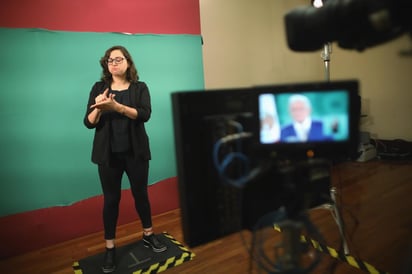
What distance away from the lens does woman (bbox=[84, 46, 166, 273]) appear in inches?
71.8

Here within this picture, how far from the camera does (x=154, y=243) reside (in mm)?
2145

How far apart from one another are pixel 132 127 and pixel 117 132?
0.09 m

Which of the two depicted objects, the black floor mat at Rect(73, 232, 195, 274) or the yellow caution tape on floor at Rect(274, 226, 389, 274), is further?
the black floor mat at Rect(73, 232, 195, 274)

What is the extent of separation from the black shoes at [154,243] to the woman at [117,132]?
27 cm

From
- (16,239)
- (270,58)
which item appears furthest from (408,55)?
(270,58)

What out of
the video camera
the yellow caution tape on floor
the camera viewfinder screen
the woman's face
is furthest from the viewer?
the woman's face

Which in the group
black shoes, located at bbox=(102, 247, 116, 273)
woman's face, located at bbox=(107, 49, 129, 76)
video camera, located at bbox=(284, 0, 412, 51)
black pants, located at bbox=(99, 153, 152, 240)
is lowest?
black shoes, located at bbox=(102, 247, 116, 273)

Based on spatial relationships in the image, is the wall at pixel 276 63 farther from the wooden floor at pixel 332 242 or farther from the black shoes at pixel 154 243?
the black shoes at pixel 154 243

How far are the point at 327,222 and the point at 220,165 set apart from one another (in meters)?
1.86

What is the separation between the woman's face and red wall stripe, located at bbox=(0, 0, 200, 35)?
600 mm

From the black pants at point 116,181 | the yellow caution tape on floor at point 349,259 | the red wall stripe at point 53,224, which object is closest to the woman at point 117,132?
the black pants at point 116,181

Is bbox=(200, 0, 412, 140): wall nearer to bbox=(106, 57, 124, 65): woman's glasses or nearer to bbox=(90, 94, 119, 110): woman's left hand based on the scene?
bbox=(106, 57, 124, 65): woman's glasses

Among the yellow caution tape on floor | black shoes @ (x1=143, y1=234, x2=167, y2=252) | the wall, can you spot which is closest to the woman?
black shoes @ (x1=143, y1=234, x2=167, y2=252)

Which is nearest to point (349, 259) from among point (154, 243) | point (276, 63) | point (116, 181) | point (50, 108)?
point (154, 243)
